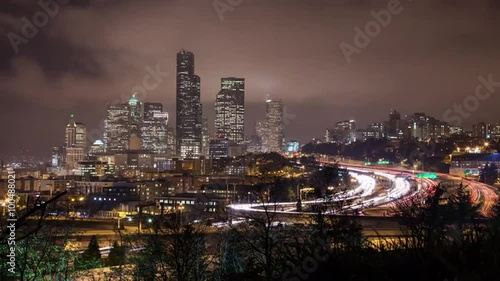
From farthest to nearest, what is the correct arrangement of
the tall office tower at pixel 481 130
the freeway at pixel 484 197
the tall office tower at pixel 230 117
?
the tall office tower at pixel 230 117
the tall office tower at pixel 481 130
the freeway at pixel 484 197

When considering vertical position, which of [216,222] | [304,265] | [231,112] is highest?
[231,112]

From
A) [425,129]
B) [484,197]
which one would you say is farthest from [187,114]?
[484,197]

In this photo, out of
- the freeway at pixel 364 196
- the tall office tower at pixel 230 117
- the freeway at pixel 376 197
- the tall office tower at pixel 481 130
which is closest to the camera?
the freeway at pixel 376 197

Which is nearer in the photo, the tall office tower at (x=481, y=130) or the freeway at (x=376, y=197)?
the freeway at (x=376, y=197)

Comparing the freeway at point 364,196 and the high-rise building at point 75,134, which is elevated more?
the high-rise building at point 75,134

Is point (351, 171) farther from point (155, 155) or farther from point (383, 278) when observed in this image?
point (155, 155)

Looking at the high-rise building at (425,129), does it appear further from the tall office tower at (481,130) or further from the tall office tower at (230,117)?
the tall office tower at (230,117)

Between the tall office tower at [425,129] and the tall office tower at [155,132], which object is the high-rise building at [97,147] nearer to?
the tall office tower at [155,132]

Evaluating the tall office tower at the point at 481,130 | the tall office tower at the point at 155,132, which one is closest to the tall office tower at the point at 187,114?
the tall office tower at the point at 155,132

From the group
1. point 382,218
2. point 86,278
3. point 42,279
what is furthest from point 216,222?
point 42,279
